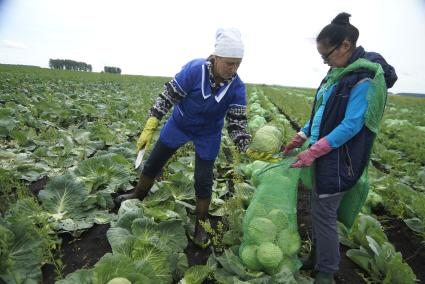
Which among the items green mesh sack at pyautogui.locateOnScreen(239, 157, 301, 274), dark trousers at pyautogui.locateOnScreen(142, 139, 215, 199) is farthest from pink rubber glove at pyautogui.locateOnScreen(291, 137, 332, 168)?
dark trousers at pyautogui.locateOnScreen(142, 139, 215, 199)

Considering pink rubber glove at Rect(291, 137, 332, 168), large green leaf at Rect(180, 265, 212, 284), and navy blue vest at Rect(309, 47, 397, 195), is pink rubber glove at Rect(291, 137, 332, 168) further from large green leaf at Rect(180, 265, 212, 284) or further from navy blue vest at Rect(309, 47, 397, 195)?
large green leaf at Rect(180, 265, 212, 284)

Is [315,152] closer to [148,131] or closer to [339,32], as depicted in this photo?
[339,32]

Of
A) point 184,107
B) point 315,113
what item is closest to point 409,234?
point 315,113

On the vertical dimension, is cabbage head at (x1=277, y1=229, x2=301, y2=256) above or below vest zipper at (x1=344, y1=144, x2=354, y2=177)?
below

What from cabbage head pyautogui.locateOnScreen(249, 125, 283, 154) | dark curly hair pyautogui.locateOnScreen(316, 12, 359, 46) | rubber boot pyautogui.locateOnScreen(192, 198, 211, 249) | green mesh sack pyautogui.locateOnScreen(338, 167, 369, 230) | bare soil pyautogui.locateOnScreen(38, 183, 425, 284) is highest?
dark curly hair pyautogui.locateOnScreen(316, 12, 359, 46)

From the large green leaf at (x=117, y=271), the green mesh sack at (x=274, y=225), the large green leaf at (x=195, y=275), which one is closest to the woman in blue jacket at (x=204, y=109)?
the green mesh sack at (x=274, y=225)

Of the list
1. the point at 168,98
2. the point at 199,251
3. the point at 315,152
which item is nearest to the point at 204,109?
the point at 168,98

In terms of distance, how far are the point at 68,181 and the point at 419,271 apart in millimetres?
3119

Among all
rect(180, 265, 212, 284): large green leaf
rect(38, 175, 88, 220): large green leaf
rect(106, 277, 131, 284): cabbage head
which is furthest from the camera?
rect(38, 175, 88, 220): large green leaf

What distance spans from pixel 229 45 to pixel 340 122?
89cm

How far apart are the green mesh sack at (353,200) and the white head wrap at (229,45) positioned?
1.18 meters

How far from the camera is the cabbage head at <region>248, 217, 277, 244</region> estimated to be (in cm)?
222

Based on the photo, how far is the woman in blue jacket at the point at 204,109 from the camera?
7.67ft

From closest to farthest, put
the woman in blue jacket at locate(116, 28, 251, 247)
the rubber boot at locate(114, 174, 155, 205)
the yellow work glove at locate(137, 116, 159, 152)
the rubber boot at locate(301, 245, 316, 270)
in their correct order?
1. the woman in blue jacket at locate(116, 28, 251, 247)
2. the rubber boot at locate(301, 245, 316, 270)
3. the yellow work glove at locate(137, 116, 159, 152)
4. the rubber boot at locate(114, 174, 155, 205)
